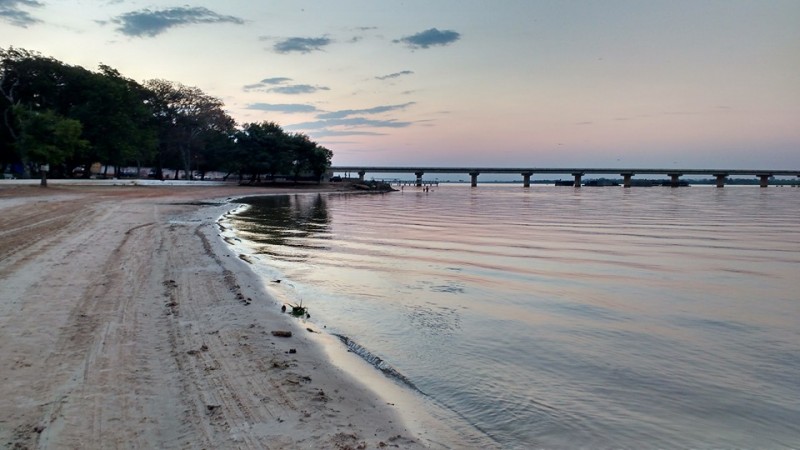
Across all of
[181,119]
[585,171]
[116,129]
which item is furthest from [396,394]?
[585,171]

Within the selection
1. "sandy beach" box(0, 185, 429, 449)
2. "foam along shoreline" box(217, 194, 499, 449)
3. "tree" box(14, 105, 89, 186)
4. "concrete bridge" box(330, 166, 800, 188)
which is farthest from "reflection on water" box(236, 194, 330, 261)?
"concrete bridge" box(330, 166, 800, 188)

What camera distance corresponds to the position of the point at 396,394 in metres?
5.52

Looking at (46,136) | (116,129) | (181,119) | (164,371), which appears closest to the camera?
(164,371)

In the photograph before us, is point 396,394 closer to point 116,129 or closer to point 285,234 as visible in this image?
point 285,234

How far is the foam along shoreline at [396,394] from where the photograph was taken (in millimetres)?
4535

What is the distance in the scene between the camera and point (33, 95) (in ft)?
198

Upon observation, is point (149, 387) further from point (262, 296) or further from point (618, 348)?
point (618, 348)

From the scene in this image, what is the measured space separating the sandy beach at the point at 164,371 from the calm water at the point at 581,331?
1142 mm

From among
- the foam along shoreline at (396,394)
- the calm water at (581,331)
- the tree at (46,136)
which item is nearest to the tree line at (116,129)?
the tree at (46,136)

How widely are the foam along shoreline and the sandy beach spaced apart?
2.8 inches

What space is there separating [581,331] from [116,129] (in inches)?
2640

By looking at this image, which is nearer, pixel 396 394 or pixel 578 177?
pixel 396 394

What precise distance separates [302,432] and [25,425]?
2236 millimetres

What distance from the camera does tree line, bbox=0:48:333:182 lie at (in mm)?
50031
